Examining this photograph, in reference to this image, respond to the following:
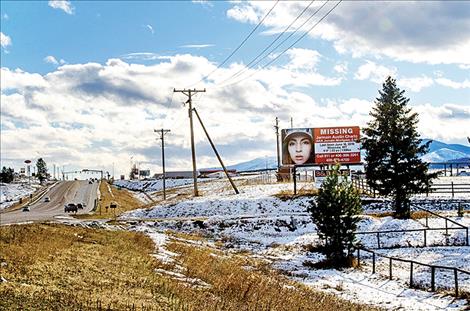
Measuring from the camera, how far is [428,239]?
35094 millimetres

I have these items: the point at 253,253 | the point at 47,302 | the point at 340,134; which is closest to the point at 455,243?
the point at 253,253

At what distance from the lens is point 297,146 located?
54281 mm

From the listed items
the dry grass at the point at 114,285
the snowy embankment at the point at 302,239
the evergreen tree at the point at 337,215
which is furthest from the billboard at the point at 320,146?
the dry grass at the point at 114,285

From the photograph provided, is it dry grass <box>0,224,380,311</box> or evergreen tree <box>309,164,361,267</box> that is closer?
dry grass <box>0,224,380,311</box>

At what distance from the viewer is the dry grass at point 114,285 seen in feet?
35.0

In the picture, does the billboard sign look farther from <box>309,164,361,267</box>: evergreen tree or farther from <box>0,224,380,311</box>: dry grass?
<box>0,224,380,311</box>: dry grass

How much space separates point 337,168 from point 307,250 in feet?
28.4

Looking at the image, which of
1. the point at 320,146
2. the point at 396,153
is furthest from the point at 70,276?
the point at 320,146

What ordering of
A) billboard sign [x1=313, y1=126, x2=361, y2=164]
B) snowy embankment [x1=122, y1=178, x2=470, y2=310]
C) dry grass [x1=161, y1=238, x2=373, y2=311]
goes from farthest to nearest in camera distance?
billboard sign [x1=313, y1=126, x2=361, y2=164]
snowy embankment [x1=122, y1=178, x2=470, y2=310]
dry grass [x1=161, y1=238, x2=373, y2=311]

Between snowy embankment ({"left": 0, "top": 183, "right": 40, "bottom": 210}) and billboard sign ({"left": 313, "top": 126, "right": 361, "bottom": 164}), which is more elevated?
billboard sign ({"left": 313, "top": 126, "right": 361, "bottom": 164})

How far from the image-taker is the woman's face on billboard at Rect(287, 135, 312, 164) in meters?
54.2

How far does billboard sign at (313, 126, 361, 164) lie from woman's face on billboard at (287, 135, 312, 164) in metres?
0.88

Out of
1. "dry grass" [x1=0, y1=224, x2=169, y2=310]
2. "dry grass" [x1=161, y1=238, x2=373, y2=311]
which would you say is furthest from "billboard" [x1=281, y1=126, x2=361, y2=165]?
"dry grass" [x1=161, y1=238, x2=373, y2=311]

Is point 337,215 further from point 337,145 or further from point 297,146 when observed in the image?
point 337,145
